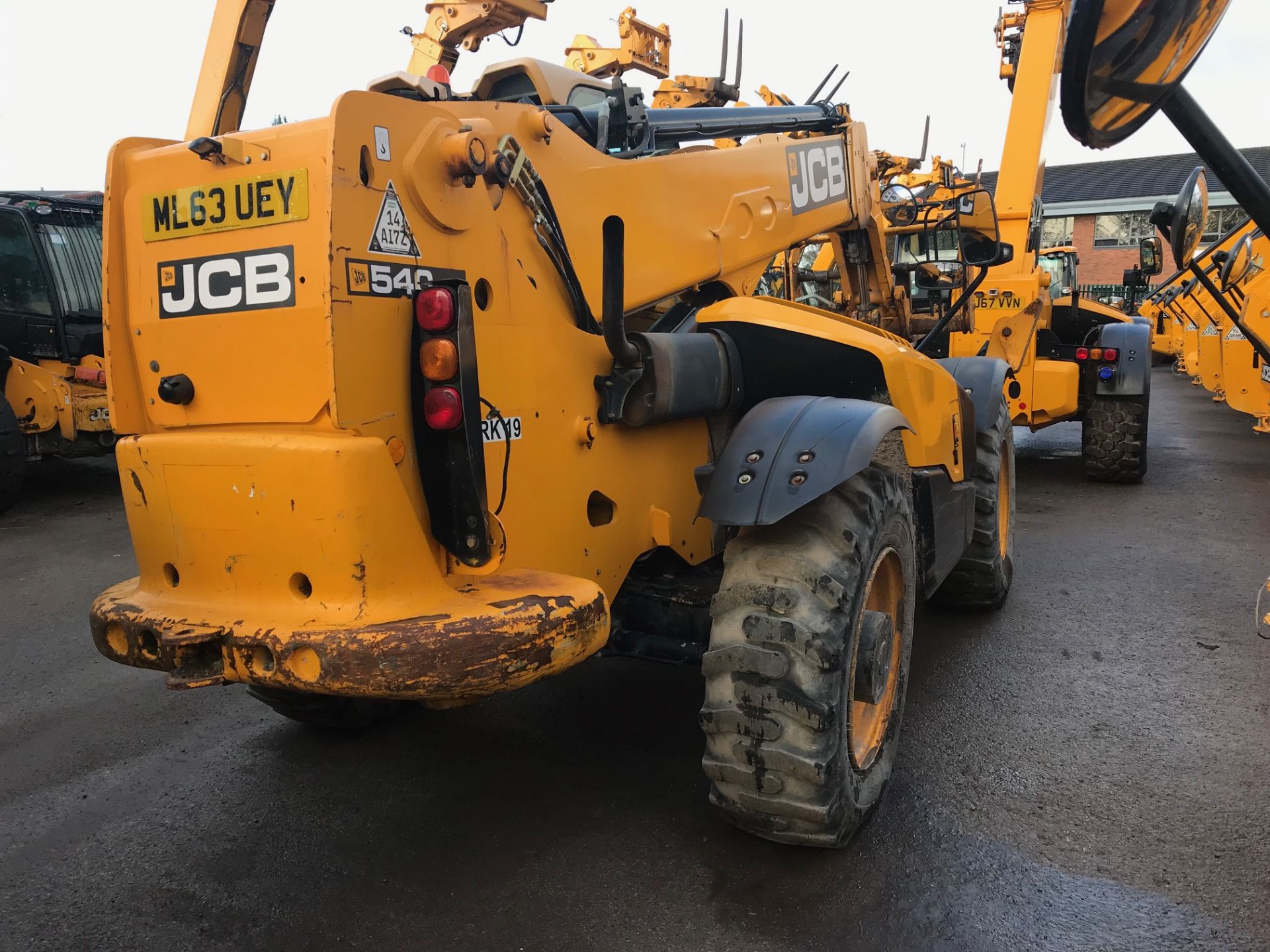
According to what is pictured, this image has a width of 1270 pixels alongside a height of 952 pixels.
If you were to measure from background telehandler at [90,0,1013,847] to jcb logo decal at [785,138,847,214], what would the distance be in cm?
71

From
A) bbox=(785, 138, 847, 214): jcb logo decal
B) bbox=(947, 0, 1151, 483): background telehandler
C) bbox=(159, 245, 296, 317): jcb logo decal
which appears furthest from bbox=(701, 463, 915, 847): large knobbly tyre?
bbox=(947, 0, 1151, 483): background telehandler

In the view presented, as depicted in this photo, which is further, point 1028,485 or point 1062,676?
point 1028,485

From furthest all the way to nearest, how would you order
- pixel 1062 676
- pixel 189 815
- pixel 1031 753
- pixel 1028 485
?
1. pixel 1028 485
2. pixel 1062 676
3. pixel 1031 753
4. pixel 189 815

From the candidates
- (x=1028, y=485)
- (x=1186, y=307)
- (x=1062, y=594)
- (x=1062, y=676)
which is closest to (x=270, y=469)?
(x=1062, y=676)

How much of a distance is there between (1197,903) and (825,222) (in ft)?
10.0

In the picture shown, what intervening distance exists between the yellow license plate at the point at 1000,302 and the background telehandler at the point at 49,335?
8034 millimetres

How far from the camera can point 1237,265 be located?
24.2 feet

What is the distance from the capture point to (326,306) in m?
2.11

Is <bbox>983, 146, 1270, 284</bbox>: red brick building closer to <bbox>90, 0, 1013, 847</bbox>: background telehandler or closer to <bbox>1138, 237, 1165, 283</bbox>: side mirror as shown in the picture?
<bbox>1138, 237, 1165, 283</bbox>: side mirror

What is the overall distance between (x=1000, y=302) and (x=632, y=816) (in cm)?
648

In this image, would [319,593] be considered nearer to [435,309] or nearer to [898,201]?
[435,309]

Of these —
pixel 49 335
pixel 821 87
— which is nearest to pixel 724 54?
pixel 821 87

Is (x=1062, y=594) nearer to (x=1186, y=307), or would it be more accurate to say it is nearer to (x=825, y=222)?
(x=825, y=222)

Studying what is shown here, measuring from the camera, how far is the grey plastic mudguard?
464 cm
